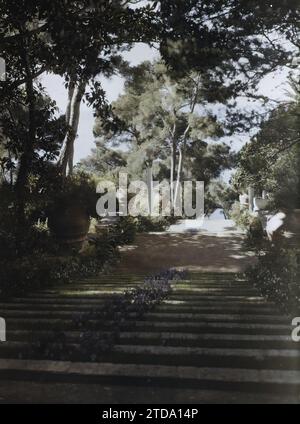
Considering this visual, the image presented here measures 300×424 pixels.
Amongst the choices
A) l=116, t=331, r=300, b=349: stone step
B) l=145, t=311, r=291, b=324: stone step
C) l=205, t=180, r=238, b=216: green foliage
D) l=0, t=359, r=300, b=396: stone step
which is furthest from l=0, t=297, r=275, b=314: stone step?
l=205, t=180, r=238, b=216: green foliage

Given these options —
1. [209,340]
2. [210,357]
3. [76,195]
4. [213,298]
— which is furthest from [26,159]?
[210,357]

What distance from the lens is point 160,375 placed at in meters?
3.33

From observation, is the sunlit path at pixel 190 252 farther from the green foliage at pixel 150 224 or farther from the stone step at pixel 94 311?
the stone step at pixel 94 311

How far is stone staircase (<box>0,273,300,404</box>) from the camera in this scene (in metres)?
3.15

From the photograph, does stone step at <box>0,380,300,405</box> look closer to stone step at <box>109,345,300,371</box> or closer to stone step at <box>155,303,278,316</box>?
stone step at <box>109,345,300,371</box>

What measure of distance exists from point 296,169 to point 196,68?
772cm

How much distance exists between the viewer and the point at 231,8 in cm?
701

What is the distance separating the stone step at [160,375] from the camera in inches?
126

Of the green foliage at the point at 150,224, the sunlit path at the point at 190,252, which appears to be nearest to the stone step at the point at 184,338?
the sunlit path at the point at 190,252

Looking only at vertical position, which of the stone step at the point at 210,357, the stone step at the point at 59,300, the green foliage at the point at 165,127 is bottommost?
the stone step at the point at 210,357

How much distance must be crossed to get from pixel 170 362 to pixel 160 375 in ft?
0.95

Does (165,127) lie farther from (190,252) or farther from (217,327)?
(217,327)
